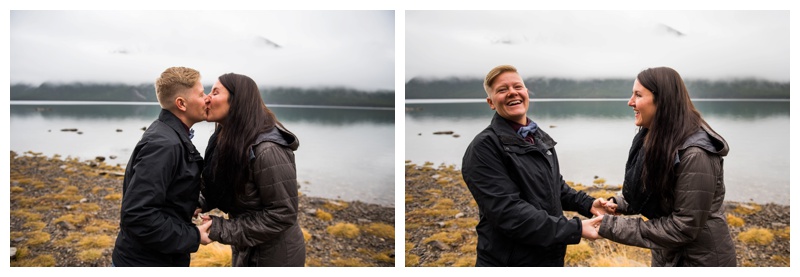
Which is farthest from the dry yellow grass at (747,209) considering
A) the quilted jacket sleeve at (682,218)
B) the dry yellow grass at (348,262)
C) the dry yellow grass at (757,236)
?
the dry yellow grass at (348,262)

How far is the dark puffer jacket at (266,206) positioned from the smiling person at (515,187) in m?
0.82

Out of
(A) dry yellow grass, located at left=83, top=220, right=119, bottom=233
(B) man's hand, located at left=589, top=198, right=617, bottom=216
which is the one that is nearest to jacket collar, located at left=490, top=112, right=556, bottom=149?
(B) man's hand, located at left=589, top=198, right=617, bottom=216

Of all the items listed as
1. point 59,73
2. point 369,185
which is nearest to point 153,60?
point 59,73

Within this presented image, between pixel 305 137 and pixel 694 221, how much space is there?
3815 millimetres

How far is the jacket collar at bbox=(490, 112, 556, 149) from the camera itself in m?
2.11

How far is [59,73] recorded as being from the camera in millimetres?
4590

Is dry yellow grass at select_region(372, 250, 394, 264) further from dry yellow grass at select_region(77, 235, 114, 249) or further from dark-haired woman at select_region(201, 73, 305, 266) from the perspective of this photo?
dry yellow grass at select_region(77, 235, 114, 249)

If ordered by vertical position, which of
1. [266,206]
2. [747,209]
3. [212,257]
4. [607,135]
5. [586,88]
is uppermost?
[586,88]

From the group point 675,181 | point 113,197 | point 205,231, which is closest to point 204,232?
point 205,231

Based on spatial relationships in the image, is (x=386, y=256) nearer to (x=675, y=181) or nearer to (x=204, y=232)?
(x=204, y=232)

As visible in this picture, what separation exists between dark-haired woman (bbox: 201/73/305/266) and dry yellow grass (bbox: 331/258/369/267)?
2412mm

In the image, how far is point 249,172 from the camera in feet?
7.28
